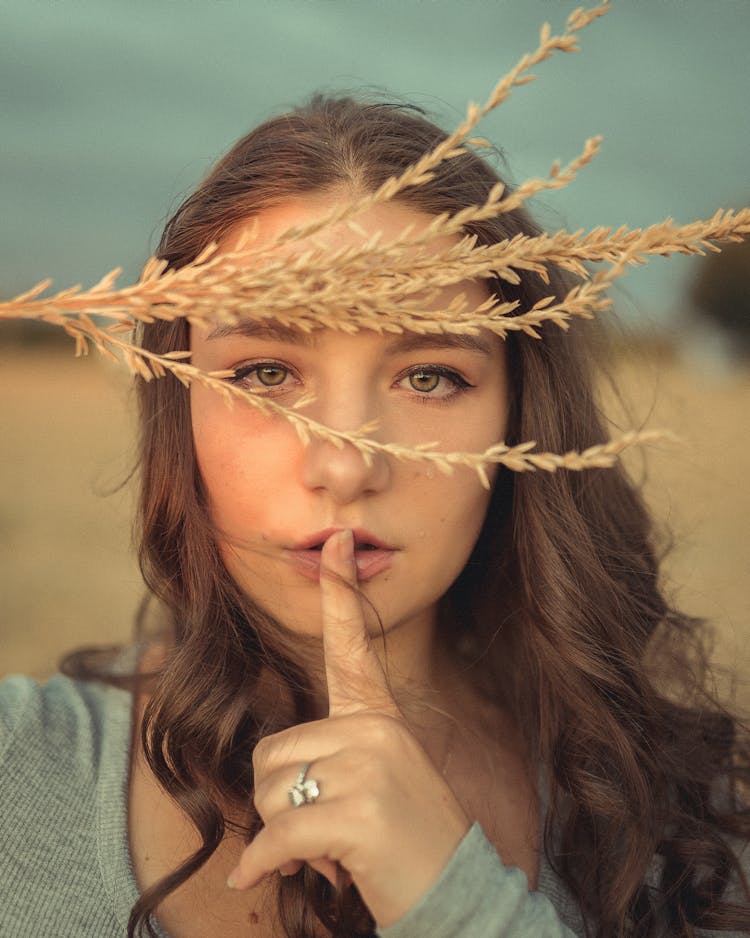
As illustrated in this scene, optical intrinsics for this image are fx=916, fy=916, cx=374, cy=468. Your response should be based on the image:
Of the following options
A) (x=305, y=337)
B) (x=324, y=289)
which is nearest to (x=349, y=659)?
(x=305, y=337)

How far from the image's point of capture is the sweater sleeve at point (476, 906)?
1560 millimetres

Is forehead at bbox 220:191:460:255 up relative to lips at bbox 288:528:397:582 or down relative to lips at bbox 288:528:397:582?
up

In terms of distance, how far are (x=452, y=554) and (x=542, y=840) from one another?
35.1 inches

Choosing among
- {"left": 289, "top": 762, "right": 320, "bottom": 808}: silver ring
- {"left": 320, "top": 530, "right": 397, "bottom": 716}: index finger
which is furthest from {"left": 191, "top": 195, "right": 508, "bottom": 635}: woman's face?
{"left": 289, "top": 762, "right": 320, "bottom": 808}: silver ring

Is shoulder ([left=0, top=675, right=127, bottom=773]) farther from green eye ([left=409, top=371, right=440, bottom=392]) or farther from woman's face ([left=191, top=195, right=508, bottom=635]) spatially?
green eye ([left=409, top=371, right=440, bottom=392])

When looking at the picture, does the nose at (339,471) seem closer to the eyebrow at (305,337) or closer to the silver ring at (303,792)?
the eyebrow at (305,337)

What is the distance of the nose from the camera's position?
1806mm

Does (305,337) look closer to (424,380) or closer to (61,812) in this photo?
(424,380)

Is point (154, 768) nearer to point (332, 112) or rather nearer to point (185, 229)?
point (185, 229)

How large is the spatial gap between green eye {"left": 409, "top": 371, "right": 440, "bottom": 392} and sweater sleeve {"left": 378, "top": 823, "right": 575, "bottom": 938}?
93 cm

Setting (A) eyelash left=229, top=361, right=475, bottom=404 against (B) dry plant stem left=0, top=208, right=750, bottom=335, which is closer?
(B) dry plant stem left=0, top=208, right=750, bottom=335

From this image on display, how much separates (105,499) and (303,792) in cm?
616

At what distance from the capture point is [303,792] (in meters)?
1.58

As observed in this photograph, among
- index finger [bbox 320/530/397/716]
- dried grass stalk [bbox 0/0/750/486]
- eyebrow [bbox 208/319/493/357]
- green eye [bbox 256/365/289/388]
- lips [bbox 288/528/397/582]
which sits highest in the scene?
dried grass stalk [bbox 0/0/750/486]
